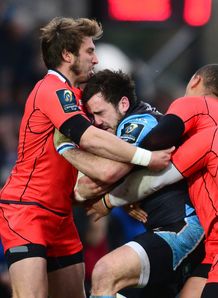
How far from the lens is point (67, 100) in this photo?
8.41 m

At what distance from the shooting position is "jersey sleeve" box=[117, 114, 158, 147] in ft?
26.7

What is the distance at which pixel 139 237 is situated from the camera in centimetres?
809

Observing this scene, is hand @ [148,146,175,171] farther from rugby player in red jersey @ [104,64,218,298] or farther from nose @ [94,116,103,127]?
nose @ [94,116,103,127]

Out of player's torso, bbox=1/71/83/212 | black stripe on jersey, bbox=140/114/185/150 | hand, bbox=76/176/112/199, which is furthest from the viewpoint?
A: player's torso, bbox=1/71/83/212

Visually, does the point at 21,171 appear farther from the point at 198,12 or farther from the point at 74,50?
the point at 198,12

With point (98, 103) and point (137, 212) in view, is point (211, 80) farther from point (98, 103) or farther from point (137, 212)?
point (137, 212)

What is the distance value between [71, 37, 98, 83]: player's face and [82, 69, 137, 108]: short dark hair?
178 mm

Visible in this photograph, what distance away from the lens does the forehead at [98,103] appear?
843 cm


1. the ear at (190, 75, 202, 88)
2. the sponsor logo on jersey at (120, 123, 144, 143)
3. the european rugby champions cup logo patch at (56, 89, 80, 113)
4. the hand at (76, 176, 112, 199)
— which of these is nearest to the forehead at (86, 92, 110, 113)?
the european rugby champions cup logo patch at (56, 89, 80, 113)

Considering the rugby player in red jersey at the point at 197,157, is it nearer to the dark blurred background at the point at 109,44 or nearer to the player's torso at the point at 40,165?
the player's torso at the point at 40,165

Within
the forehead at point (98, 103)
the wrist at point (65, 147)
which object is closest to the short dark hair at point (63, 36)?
the forehead at point (98, 103)

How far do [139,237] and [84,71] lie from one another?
144cm

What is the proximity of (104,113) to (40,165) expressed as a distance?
2.09 ft

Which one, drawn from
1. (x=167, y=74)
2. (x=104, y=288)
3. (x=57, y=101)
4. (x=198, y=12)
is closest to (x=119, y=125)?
(x=57, y=101)
